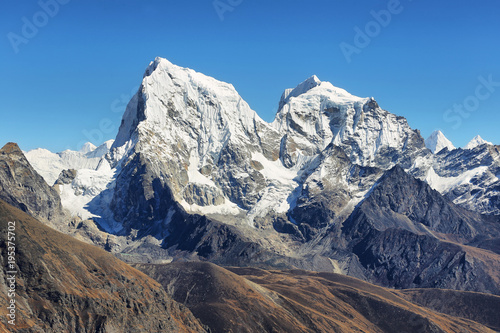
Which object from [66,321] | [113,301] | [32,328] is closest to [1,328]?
[32,328]

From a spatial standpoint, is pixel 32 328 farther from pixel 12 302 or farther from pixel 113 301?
pixel 113 301

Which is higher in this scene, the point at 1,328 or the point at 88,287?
the point at 88,287

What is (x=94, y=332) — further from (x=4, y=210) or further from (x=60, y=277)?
(x=4, y=210)

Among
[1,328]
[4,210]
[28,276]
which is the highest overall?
[4,210]

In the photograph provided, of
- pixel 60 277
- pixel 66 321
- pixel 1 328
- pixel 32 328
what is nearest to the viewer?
pixel 1 328

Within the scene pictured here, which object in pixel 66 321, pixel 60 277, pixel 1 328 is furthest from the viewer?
pixel 60 277

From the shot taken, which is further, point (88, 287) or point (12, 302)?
point (88, 287)

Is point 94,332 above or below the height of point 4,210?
below

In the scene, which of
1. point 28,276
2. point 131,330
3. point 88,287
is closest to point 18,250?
point 28,276

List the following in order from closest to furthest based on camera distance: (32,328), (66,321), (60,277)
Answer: (32,328) < (66,321) < (60,277)
